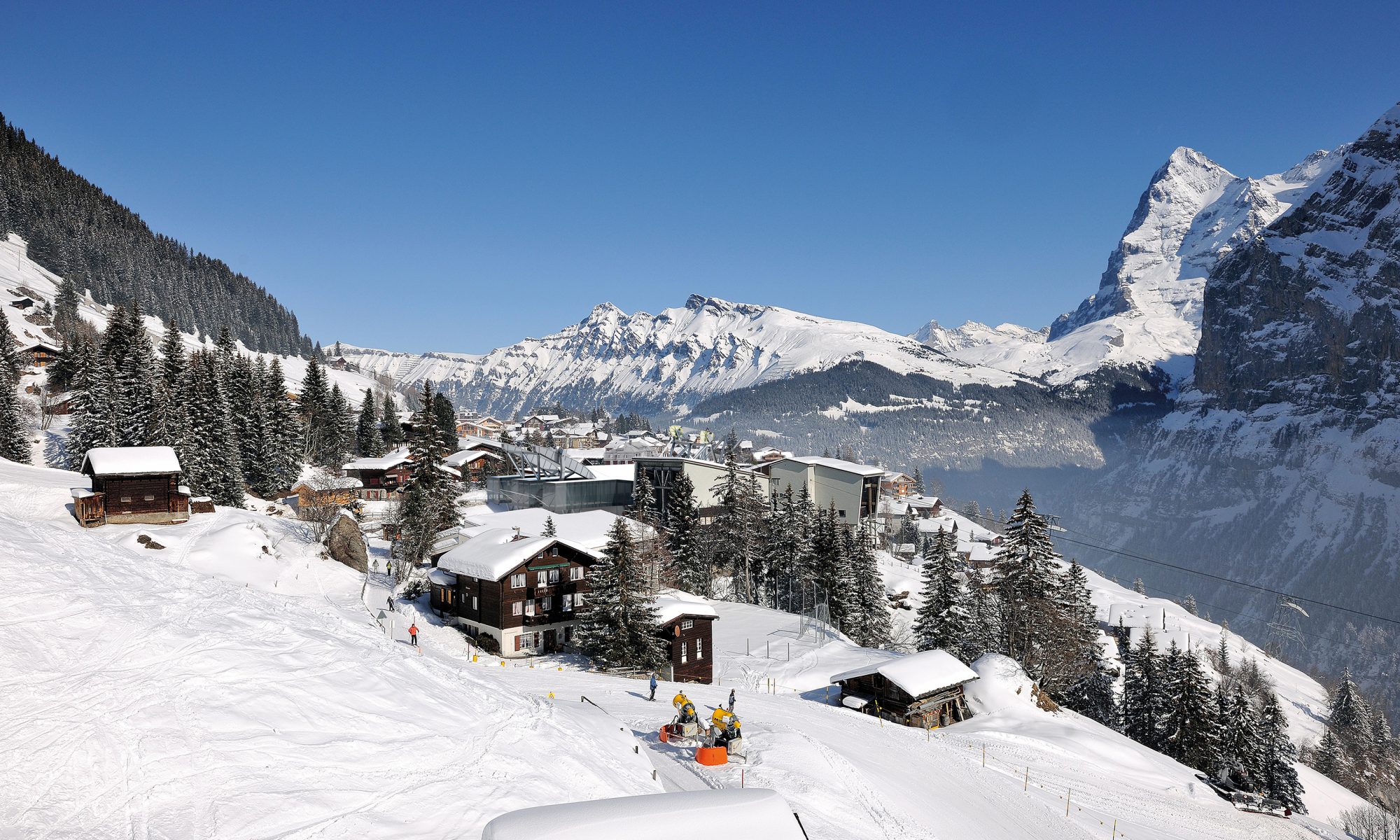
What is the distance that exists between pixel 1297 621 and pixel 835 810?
554 ft

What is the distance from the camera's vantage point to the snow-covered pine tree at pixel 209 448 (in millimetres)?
47406

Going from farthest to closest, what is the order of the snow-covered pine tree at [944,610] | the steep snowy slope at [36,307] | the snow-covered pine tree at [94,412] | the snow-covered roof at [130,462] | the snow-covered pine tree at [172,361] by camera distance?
the steep snowy slope at [36,307]
the snow-covered pine tree at [172,361]
the snow-covered pine tree at [94,412]
the snow-covered pine tree at [944,610]
the snow-covered roof at [130,462]

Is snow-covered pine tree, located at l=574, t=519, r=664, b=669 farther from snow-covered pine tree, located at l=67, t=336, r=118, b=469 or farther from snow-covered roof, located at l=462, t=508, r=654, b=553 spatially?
snow-covered pine tree, located at l=67, t=336, r=118, b=469

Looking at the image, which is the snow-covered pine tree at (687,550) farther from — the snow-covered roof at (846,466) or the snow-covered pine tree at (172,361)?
the snow-covered pine tree at (172,361)

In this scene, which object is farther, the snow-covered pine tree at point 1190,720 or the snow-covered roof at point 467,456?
the snow-covered roof at point 467,456

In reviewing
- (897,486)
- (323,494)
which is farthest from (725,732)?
(897,486)

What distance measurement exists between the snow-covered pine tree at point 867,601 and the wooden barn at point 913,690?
16.0 m

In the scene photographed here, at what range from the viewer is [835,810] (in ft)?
62.2

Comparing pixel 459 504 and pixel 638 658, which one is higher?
pixel 459 504

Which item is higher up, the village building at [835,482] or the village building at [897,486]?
the village building at [835,482]

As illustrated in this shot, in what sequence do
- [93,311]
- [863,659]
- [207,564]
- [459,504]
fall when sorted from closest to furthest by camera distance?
[207,564], [863,659], [459,504], [93,311]

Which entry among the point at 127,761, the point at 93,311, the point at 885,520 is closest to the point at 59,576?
the point at 127,761

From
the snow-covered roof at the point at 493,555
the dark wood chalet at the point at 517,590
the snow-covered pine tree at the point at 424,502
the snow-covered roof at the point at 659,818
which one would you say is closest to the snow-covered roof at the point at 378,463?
the snow-covered pine tree at the point at 424,502

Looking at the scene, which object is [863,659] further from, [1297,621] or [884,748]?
[1297,621]
